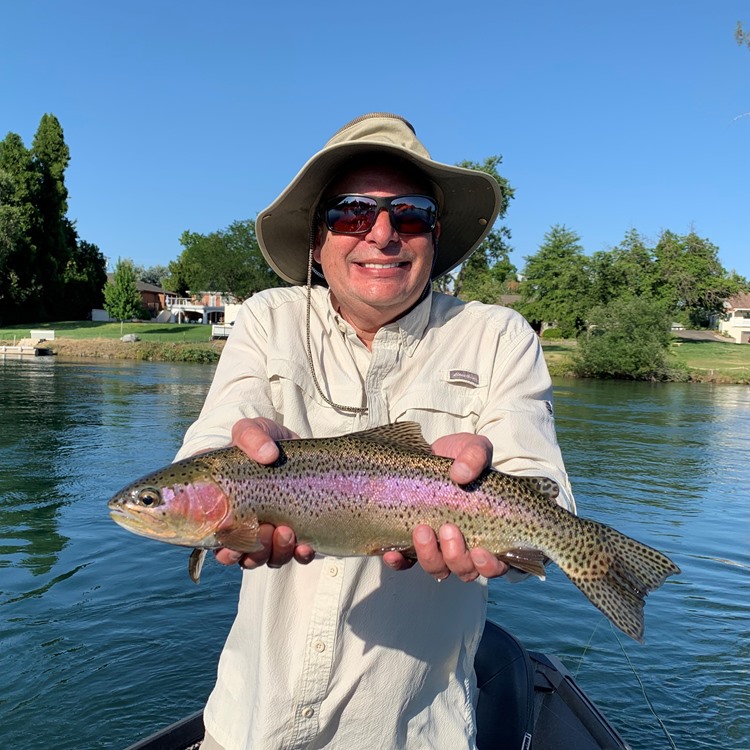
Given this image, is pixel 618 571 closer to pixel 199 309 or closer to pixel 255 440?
pixel 255 440

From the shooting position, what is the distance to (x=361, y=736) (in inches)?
110

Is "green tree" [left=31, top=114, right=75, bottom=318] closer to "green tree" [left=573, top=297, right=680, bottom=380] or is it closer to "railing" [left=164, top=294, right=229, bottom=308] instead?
"railing" [left=164, top=294, right=229, bottom=308]

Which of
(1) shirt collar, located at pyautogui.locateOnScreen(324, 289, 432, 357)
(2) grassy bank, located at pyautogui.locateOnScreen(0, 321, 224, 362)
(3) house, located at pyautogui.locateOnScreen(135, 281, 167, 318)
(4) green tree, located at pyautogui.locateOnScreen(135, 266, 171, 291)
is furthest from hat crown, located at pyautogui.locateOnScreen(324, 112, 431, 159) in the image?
(4) green tree, located at pyautogui.locateOnScreen(135, 266, 171, 291)

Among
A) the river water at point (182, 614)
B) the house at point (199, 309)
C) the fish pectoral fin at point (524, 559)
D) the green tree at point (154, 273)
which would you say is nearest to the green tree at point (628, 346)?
the river water at point (182, 614)

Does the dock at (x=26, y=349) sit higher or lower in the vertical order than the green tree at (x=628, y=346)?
lower

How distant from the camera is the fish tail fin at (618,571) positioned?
273cm

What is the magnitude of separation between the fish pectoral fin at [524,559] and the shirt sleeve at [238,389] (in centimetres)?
114

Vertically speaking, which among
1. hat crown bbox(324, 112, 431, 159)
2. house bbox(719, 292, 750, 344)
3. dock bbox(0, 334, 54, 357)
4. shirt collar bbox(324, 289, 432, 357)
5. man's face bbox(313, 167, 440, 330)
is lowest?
dock bbox(0, 334, 54, 357)

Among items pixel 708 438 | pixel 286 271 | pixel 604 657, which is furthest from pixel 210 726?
pixel 708 438

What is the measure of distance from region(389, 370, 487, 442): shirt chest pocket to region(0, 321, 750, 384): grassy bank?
167ft

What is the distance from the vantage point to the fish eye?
9.11 feet

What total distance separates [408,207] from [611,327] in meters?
55.4

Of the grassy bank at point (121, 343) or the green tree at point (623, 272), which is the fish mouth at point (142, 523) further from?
the green tree at point (623, 272)

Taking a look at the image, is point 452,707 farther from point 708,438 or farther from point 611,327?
point 611,327
